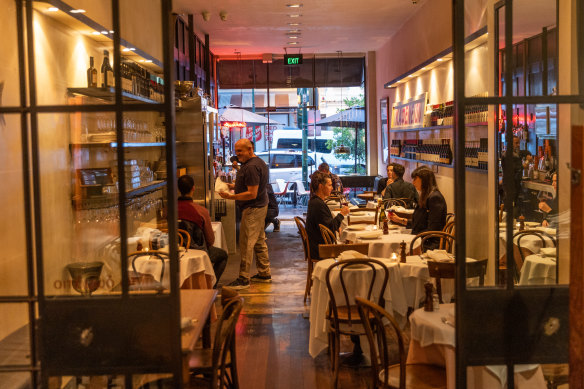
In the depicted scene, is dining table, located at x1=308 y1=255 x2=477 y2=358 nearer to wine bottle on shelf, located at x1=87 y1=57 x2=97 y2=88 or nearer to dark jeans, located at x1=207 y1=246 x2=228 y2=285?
dark jeans, located at x1=207 y1=246 x2=228 y2=285

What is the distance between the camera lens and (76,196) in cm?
325

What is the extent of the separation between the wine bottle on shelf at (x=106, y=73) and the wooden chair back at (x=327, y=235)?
3.97 m

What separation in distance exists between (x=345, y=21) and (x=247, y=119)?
566cm

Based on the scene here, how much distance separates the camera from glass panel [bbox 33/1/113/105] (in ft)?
9.68

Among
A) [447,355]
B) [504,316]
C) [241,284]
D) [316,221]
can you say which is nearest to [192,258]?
[316,221]

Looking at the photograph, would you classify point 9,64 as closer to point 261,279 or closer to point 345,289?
point 345,289

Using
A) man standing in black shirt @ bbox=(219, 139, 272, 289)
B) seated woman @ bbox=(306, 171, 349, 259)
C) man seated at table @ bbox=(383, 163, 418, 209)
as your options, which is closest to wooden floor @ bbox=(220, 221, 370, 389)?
man standing in black shirt @ bbox=(219, 139, 272, 289)

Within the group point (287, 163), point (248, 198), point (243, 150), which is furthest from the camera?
point (287, 163)

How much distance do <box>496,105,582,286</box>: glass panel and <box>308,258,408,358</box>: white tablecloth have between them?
6.02 ft

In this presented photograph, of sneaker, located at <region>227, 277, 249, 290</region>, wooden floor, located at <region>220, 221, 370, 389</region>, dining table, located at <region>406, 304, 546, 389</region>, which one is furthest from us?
sneaker, located at <region>227, 277, 249, 290</region>

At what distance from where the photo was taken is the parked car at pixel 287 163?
61.9 feet

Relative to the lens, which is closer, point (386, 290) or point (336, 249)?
point (386, 290)

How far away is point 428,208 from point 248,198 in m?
2.32

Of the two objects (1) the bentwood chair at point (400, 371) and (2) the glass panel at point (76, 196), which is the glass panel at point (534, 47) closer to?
(1) the bentwood chair at point (400, 371)
